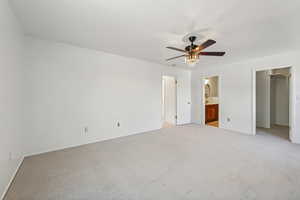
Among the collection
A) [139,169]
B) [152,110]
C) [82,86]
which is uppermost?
[82,86]

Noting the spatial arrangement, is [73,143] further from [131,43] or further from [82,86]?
[131,43]

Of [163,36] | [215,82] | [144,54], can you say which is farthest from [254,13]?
[215,82]

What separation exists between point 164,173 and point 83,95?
8.70 feet

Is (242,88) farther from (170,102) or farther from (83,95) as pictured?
(83,95)

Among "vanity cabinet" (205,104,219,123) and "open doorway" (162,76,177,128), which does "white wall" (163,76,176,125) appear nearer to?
"open doorway" (162,76,177,128)

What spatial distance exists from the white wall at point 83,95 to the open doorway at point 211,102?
2613 millimetres

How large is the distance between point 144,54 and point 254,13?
102 inches

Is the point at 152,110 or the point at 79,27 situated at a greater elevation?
the point at 79,27

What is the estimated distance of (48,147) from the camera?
2.95m

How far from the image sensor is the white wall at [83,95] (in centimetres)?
286

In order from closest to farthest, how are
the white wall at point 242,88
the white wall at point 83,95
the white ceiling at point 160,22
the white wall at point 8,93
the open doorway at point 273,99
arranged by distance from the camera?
the white wall at point 8,93
the white ceiling at point 160,22
the white wall at point 83,95
the white wall at point 242,88
the open doorway at point 273,99

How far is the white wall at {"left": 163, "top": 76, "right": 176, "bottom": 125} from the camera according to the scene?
18.9 feet

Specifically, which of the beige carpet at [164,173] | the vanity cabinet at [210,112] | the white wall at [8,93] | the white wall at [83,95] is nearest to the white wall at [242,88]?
the vanity cabinet at [210,112]

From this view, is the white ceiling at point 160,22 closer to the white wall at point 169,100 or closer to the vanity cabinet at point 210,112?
the white wall at point 169,100
